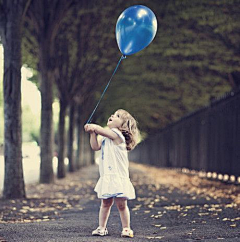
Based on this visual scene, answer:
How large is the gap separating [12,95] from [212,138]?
7752 mm

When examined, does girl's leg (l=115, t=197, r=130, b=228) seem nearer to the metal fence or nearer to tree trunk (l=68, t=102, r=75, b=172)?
the metal fence

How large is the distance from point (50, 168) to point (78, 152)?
13897 millimetres

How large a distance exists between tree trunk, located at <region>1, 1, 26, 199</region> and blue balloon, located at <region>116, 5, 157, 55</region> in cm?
464

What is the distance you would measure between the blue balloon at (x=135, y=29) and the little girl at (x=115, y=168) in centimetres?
114

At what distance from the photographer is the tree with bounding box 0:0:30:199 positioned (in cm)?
1075

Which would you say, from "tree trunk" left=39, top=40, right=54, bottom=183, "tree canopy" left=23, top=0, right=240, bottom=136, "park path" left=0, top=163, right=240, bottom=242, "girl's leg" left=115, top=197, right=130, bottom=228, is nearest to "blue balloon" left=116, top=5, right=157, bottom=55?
"girl's leg" left=115, top=197, right=130, bottom=228

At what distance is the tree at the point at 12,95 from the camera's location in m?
10.8

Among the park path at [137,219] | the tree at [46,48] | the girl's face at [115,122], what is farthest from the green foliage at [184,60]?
the girl's face at [115,122]

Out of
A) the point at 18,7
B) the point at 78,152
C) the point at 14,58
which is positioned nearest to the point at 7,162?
the point at 14,58

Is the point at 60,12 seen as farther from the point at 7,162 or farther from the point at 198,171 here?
the point at 198,171

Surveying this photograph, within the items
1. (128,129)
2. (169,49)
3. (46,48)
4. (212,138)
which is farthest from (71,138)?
(128,129)

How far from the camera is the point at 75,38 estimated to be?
19766 mm

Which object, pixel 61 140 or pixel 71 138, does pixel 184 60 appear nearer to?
pixel 61 140

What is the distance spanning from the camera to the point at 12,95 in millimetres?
10773
